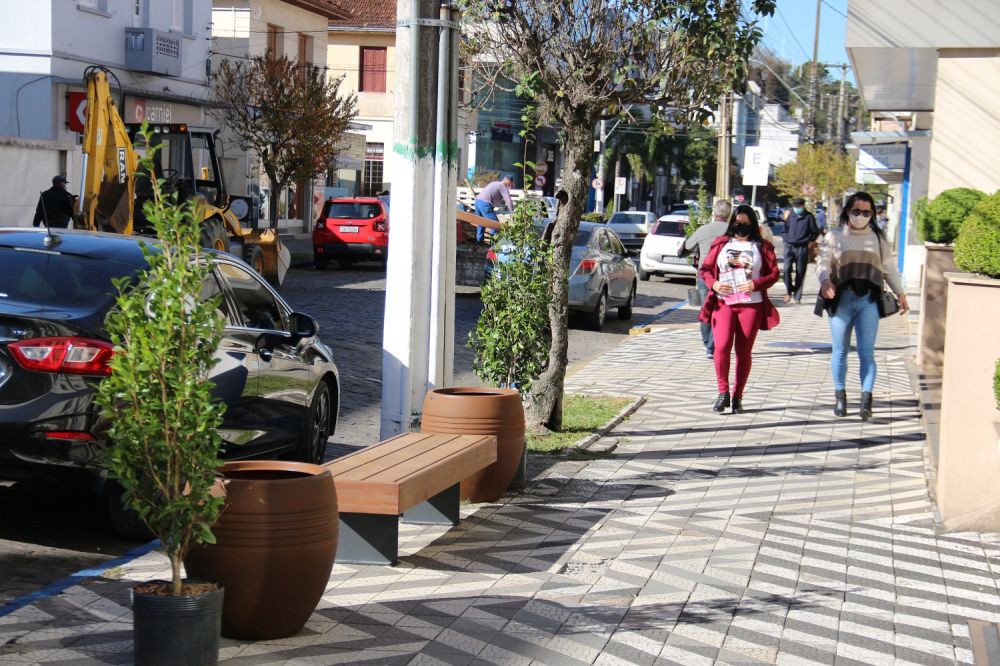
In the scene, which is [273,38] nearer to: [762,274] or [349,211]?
[349,211]

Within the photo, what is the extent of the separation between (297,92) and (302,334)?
28.6 metres

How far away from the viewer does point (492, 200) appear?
70.2 ft

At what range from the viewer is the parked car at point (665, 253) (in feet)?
103

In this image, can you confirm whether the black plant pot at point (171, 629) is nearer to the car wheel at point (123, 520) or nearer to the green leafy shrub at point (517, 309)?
the car wheel at point (123, 520)

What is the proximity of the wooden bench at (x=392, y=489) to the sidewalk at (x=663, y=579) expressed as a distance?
0.41 ft

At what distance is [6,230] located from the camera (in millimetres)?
7582

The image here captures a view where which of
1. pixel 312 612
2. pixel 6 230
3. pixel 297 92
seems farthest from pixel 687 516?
pixel 297 92

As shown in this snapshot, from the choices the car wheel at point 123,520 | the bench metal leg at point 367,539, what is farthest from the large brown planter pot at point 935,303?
the car wheel at point 123,520

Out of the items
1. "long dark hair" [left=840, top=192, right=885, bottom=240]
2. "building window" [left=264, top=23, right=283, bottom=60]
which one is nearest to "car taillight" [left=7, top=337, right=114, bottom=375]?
"long dark hair" [left=840, top=192, right=885, bottom=240]

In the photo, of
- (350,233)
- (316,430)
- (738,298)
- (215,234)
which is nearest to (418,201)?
(316,430)

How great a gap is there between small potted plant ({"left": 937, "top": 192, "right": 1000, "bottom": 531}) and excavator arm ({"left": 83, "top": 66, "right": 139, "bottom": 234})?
42.2ft

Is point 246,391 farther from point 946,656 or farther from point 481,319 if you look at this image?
point 946,656

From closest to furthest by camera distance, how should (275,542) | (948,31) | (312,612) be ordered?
(275,542) < (312,612) < (948,31)

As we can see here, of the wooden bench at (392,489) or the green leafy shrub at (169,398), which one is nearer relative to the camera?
the green leafy shrub at (169,398)
